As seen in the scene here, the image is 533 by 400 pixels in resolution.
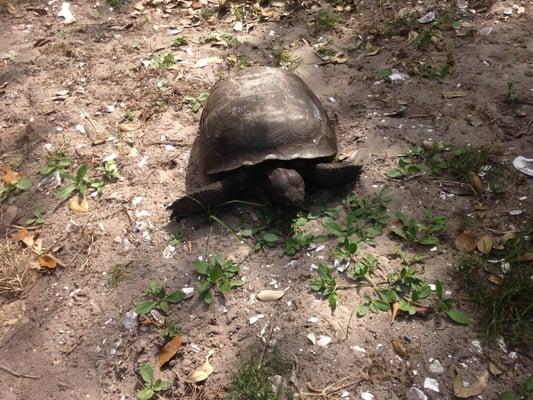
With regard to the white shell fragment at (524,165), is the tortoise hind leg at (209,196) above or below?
above

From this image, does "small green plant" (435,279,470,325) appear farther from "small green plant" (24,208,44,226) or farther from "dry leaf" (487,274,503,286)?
"small green plant" (24,208,44,226)

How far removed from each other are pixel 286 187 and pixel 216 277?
77 centimetres

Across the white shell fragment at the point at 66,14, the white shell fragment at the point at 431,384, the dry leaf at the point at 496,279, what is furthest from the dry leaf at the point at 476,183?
the white shell fragment at the point at 66,14

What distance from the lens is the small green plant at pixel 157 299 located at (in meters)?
2.69

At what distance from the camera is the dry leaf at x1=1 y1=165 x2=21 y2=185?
→ 3.63 m

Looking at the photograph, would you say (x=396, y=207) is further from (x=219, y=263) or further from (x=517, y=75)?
(x=517, y=75)

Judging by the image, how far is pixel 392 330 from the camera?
246 cm

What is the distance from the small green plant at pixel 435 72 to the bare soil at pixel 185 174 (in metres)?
0.09

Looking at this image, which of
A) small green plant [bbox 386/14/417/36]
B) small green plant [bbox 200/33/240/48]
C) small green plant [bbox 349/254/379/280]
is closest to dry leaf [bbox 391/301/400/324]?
small green plant [bbox 349/254/379/280]

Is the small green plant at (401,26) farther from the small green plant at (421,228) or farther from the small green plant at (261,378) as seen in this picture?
the small green plant at (261,378)

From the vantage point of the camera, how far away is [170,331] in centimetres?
259

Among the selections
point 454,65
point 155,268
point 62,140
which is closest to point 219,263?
point 155,268

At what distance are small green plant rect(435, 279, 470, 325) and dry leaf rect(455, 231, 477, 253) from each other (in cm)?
37

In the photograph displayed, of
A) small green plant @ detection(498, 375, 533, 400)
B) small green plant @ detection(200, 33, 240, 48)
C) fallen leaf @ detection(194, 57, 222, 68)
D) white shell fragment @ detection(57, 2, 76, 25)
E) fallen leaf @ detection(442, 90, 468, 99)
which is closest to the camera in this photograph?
small green plant @ detection(498, 375, 533, 400)
